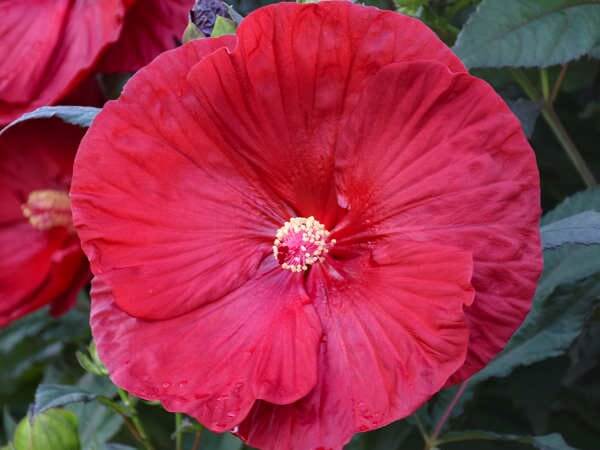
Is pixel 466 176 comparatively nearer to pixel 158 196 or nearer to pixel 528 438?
pixel 158 196

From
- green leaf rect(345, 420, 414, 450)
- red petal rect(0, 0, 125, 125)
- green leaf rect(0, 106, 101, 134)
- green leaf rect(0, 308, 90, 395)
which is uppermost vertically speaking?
green leaf rect(0, 106, 101, 134)

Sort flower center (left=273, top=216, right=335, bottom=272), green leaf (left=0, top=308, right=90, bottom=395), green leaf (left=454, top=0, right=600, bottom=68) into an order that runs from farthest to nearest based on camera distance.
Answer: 1. green leaf (left=0, top=308, right=90, bottom=395)
2. green leaf (left=454, top=0, right=600, bottom=68)
3. flower center (left=273, top=216, right=335, bottom=272)

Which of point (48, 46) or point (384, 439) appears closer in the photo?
point (48, 46)

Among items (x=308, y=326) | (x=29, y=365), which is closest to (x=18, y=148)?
(x=29, y=365)

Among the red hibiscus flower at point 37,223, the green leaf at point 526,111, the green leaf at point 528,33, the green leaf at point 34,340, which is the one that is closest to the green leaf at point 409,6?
the green leaf at point 528,33

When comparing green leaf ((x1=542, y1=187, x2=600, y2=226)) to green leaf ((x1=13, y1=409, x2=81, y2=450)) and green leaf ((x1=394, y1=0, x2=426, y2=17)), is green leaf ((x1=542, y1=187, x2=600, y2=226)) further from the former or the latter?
green leaf ((x1=13, y1=409, x2=81, y2=450))

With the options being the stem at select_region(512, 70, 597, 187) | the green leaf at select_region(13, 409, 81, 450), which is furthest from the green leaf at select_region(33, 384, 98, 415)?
the stem at select_region(512, 70, 597, 187)

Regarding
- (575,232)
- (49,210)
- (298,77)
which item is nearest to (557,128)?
(575,232)

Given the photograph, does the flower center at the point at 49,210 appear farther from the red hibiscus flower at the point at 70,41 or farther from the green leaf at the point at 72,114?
the green leaf at the point at 72,114
